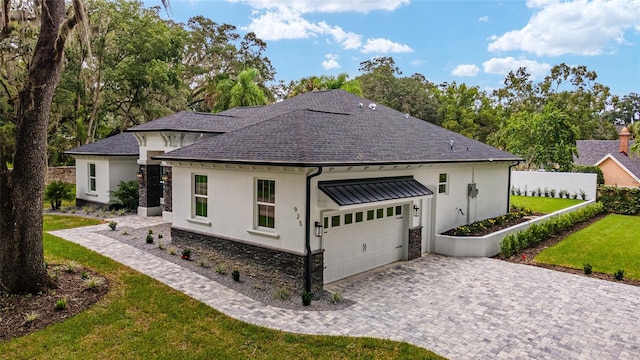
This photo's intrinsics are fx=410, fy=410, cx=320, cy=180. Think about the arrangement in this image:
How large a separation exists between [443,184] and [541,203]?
14.1 metres

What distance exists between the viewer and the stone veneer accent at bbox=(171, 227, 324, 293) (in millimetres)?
9602

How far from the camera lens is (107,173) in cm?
2016

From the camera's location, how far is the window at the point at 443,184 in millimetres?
14367

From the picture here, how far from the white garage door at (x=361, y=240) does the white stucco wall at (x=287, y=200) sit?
62 centimetres

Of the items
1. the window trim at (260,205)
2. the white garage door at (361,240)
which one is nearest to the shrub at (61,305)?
the window trim at (260,205)

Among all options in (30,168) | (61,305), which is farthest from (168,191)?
(61,305)

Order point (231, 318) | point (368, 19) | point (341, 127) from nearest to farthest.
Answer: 1. point (231, 318)
2. point (341, 127)
3. point (368, 19)

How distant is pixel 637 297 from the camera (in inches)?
392

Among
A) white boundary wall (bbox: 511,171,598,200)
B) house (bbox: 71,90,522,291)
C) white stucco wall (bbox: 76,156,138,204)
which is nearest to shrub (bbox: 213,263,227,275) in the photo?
house (bbox: 71,90,522,291)

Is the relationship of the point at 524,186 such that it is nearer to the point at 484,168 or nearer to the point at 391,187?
the point at 484,168

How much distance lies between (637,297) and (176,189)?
1279 centimetres

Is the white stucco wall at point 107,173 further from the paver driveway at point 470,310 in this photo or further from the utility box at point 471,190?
the utility box at point 471,190

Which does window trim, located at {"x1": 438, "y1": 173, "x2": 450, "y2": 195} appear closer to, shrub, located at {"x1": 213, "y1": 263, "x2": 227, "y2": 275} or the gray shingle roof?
shrub, located at {"x1": 213, "y1": 263, "x2": 227, "y2": 275}

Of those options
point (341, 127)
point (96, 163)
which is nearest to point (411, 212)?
point (341, 127)
